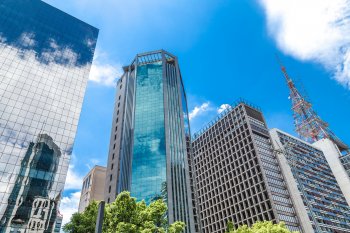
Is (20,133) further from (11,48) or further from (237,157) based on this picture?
(237,157)

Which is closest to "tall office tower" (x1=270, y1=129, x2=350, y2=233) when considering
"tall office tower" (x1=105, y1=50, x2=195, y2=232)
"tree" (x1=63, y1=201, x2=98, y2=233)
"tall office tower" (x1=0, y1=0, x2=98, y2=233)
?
"tall office tower" (x1=105, y1=50, x2=195, y2=232)

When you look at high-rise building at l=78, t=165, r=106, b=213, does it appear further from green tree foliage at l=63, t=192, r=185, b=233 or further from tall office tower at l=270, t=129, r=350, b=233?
green tree foliage at l=63, t=192, r=185, b=233

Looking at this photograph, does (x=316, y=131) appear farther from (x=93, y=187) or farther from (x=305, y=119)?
(x=93, y=187)

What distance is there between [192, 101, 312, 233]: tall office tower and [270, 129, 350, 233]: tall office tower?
2698 millimetres

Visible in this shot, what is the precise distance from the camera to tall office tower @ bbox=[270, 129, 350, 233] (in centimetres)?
9069

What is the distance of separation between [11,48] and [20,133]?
70.3ft

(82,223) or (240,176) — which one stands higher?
(240,176)

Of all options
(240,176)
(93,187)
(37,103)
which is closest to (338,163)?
(240,176)

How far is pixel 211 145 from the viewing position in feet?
380

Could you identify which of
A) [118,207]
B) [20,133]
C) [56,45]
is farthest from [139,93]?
[118,207]

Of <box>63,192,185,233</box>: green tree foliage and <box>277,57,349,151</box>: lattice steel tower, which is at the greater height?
<box>277,57,349,151</box>: lattice steel tower

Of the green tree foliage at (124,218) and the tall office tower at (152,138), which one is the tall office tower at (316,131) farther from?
the green tree foliage at (124,218)

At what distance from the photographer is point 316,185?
103062mm

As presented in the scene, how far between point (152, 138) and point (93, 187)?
144 ft
